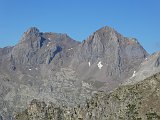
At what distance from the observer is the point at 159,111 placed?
626 ft

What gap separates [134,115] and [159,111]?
41.8 feet

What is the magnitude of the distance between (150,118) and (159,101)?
1295cm

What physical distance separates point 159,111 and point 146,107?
9.18 meters

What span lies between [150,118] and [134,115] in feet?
36.7

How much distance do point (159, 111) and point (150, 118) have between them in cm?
591

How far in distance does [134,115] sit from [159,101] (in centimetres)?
1339

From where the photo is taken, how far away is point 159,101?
649 ft

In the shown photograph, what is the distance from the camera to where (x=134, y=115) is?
19775 cm

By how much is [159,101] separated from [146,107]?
668 cm

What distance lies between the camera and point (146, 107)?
199m

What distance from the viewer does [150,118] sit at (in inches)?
7411
